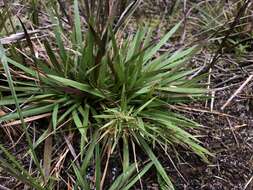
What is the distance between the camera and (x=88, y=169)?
1910 millimetres

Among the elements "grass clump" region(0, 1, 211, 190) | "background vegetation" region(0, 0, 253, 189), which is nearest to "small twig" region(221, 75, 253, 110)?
"background vegetation" region(0, 0, 253, 189)

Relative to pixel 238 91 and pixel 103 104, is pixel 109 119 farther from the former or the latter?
pixel 238 91

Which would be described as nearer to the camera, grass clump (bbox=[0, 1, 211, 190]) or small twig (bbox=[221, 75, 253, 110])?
grass clump (bbox=[0, 1, 211, 190])

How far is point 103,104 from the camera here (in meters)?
2.01

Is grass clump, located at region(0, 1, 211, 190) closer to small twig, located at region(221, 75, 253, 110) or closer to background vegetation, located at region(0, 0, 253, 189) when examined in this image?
background vegetation, located at region(0, 0, 253, 189)

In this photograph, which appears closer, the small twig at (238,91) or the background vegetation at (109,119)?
the background vegetation at (109,119)

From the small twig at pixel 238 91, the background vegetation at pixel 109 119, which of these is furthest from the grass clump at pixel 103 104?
the small twig at pixel 238 91

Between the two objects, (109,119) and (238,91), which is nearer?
(109,119)

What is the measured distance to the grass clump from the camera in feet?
6.11

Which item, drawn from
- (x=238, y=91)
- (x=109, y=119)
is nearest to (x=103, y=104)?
(x=109, y=119)

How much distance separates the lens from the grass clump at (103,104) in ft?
6.11

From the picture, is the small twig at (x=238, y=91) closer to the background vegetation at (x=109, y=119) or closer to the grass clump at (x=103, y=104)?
the background vegetation at (x=109, y=119)

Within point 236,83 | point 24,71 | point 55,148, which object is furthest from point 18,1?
point 236,83

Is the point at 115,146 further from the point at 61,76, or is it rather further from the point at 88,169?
the point at 61,76
